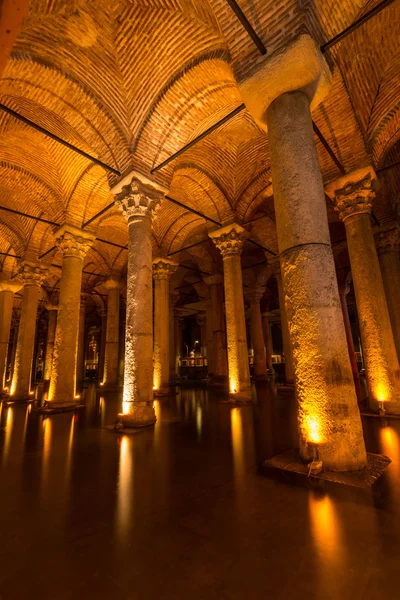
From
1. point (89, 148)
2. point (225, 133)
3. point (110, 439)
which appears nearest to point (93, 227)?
point (89, 148)

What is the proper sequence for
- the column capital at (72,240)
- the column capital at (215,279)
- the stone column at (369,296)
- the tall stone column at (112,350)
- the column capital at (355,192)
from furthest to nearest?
the column capital at (215,279) → the tall stone column at (112,350) → the column capital at (72,240) → the column capital at (355,192) → the stone column at (369,296)

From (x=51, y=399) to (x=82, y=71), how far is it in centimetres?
736

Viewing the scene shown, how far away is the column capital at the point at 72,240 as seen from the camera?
26.7 feet

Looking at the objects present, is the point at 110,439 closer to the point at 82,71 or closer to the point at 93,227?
the point at 93,227

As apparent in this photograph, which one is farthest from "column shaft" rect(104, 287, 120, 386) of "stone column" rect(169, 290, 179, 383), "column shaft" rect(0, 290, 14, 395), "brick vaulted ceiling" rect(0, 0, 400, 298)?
"brick vaulted ceiling" rect(0, 0, 400, 298)

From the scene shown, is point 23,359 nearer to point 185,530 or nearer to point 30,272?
point 30,272

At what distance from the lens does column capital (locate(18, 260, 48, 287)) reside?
1006 centimetres

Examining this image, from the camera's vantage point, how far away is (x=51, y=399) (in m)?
7.31

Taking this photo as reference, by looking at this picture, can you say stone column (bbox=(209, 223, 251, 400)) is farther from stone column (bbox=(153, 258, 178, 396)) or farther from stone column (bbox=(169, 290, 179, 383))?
stone column (bbox=(169, 290, 179, 383))

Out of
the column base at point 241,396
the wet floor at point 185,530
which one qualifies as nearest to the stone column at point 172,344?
the column base at point 241,396

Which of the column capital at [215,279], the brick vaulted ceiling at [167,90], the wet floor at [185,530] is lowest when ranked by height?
the wet floor at [185,530]

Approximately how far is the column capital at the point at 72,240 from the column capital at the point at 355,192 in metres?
6.66

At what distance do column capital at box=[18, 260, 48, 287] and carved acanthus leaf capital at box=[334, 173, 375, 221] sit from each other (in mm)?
9704

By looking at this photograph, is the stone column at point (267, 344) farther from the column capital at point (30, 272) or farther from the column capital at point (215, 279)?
the column capital at point (30, 272)
